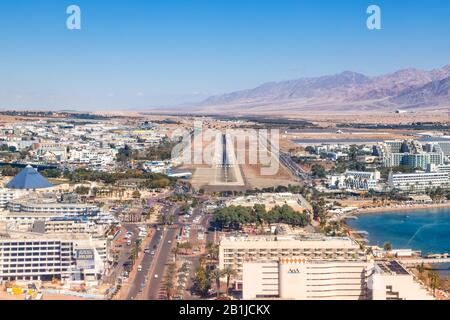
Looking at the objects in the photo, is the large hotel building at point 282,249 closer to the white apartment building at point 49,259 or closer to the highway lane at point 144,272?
the highway lane at point 144,272

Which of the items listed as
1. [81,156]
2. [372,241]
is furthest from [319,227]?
[81,156]

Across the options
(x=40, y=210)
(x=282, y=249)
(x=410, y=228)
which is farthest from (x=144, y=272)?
(x=410, y=228)

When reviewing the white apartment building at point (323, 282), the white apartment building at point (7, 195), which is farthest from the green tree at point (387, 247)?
the white apartment building at point (7, 195)

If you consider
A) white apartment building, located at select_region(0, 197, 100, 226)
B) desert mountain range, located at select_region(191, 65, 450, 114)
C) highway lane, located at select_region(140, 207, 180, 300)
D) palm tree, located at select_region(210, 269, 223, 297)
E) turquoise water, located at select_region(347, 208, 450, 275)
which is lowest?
turquoise water, located at select_region(347, 208, 450, 275)

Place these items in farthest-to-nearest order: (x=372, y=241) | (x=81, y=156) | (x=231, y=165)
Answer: (x=81, y=156), (x=231, y=165), (x=372, y=241)

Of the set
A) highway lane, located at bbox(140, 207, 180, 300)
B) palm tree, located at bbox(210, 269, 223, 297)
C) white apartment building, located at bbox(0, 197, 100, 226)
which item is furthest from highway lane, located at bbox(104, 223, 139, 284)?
palm tree, located at bbox(210, 269, 223, 297)

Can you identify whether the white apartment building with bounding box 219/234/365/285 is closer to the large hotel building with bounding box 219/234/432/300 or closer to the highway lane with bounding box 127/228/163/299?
the large hotel building with bounding box 219/234/432/300
